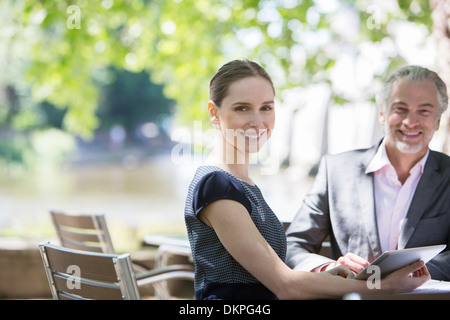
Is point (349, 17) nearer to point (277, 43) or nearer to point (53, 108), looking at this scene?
point (277, 43)

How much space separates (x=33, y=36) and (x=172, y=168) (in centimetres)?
3134

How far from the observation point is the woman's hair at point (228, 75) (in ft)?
5.00

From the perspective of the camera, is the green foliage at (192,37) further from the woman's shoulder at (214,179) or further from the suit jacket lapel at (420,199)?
the woman's shoulder at (214,179)

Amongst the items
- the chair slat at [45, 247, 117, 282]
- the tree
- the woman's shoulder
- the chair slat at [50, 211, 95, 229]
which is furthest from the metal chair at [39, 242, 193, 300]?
the tree

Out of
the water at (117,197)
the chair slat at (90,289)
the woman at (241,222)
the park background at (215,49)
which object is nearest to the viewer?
the woman at (241,222)

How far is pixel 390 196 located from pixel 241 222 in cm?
95

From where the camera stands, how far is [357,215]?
2.06 meters

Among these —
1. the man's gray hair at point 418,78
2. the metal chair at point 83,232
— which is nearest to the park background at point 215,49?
the metal chair at point 83,232

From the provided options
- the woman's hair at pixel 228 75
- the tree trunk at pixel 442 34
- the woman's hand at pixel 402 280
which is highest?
the tree trunk at pixel 442 34

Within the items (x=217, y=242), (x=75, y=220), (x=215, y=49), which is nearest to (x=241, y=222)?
(x=217, y=242)

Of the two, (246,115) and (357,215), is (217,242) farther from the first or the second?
(357,215)

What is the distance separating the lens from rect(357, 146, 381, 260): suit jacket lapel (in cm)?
202

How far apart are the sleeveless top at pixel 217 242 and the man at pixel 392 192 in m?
0.54
